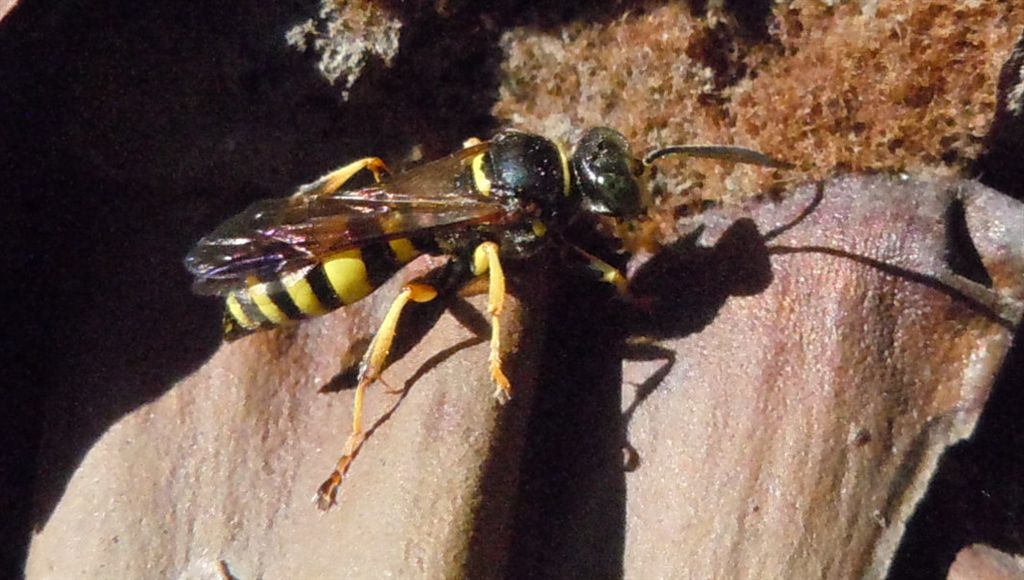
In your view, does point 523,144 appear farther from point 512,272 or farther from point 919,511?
point 919,511

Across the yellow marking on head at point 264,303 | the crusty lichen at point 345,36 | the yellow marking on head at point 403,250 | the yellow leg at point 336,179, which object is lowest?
the yellow marking on head at point 403,250

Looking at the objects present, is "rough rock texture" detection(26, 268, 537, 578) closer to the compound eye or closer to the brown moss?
the compound eye

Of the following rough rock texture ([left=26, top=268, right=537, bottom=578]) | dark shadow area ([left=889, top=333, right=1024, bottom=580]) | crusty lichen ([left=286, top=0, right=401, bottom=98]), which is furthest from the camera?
crusty lichen ([left=286, top=0, right=401, bottom=98])

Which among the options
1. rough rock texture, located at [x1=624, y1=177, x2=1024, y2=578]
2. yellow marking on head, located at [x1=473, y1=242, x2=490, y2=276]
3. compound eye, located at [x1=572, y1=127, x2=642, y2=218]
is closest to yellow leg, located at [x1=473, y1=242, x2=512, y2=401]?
yellow marking on head, located at [x1=473, y1=242, x2=490, y2=276]

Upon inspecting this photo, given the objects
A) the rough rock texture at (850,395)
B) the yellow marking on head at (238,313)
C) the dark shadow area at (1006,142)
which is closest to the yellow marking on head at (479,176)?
the yellow marking on head at (238,313)

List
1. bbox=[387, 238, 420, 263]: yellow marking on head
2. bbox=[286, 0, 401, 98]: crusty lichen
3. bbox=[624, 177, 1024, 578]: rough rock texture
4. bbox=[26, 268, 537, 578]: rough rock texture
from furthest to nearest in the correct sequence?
bbox=[387, 238, 420, 263]: yellow marking on head, bbox=[286, 0, 401, 98]: crusty lichen, bbox=[26, 268, 537, 578]: rough rock texture, bbox=[624, 177, 1024, 578]: rough rock texture

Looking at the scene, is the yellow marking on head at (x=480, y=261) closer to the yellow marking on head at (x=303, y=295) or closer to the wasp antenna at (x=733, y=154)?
the yellow marking on head at (x=303, y=295)
